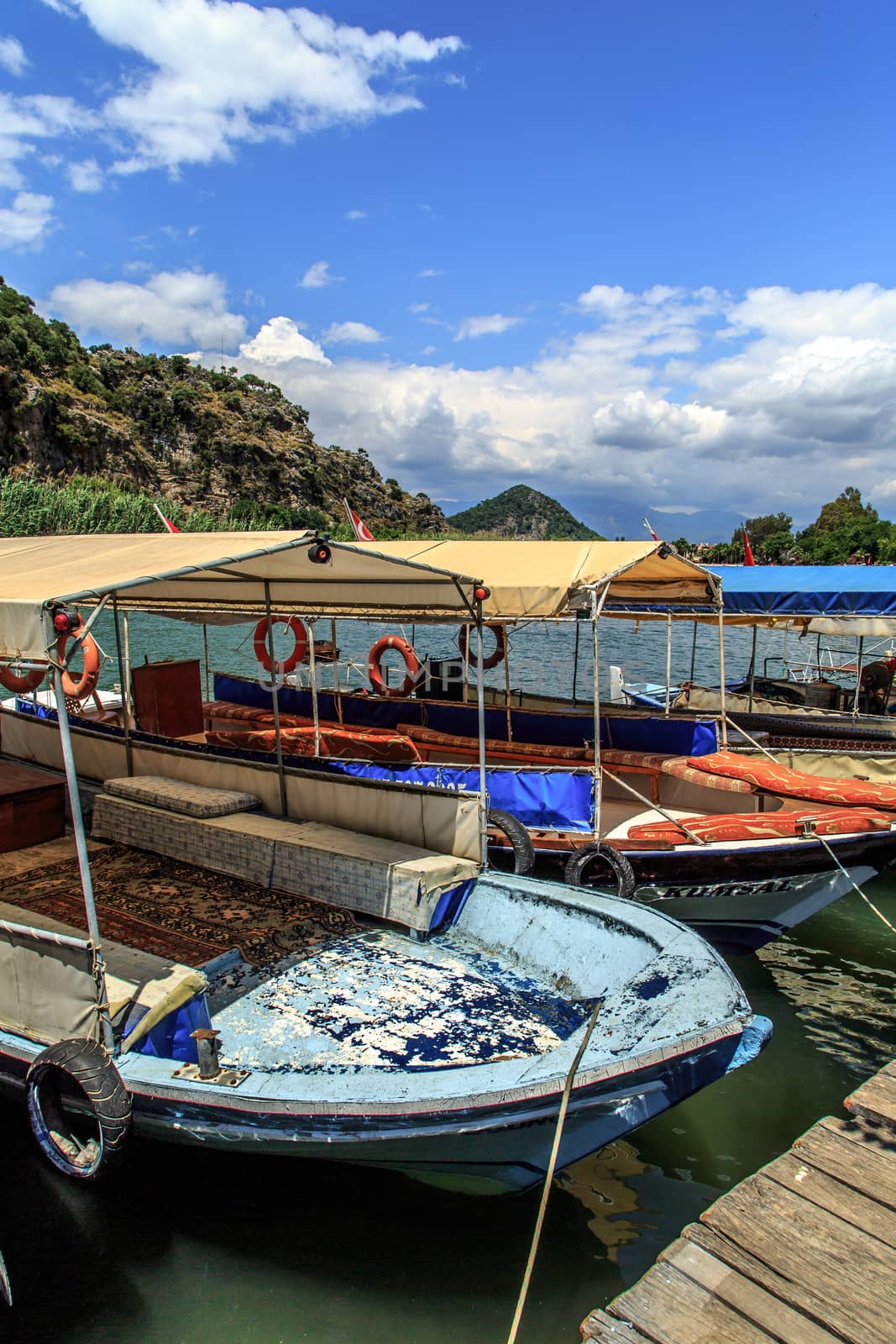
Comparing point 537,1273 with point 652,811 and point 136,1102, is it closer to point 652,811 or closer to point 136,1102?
point 136,1102

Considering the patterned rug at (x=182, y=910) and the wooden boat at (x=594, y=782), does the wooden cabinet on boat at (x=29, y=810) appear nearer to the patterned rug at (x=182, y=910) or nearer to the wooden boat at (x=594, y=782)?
the patterned rug at (x=182, y=910)

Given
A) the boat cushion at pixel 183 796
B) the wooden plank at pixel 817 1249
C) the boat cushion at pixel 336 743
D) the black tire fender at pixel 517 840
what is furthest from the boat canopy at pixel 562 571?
the wooden plank at pixel 817 1249

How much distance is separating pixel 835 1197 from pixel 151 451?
9993 cm

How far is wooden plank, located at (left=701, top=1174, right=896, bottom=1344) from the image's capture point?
9.52ft

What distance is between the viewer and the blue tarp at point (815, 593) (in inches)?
457

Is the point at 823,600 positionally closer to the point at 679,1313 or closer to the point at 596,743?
the point at 596,743

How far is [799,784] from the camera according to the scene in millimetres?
9133

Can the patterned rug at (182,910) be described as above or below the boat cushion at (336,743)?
below

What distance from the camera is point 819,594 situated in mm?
11859

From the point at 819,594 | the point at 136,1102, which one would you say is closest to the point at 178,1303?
the point at 136,1102

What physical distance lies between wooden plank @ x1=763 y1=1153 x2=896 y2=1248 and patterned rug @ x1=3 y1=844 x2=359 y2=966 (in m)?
3.42

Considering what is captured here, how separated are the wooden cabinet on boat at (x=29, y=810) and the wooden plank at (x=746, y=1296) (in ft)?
21.1

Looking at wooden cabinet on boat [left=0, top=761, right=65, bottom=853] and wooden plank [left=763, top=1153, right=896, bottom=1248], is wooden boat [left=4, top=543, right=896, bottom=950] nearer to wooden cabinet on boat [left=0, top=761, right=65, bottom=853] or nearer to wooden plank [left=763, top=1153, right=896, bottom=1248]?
wooden cabinet on boat [left=0, top=761, right=65, bottom=853]

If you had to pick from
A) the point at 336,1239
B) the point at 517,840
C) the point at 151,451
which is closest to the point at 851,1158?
the point at 336,1239
